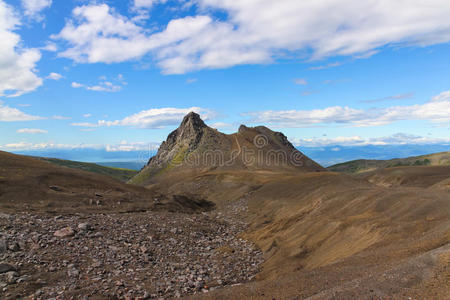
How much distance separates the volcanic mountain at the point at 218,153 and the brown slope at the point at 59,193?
60.3m

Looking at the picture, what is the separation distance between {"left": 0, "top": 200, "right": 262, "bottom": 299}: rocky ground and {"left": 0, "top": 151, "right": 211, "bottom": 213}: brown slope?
214 inches

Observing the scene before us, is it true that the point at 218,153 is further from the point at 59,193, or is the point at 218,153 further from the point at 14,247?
the point at 14,247

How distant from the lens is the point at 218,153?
119m

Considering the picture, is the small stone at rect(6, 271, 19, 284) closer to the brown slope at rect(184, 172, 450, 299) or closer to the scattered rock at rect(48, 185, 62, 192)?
the brown slope at rect(184, 172, 450, 299)

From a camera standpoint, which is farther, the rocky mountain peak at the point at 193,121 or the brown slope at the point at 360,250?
the rocky mountain peak at the point at 193,121

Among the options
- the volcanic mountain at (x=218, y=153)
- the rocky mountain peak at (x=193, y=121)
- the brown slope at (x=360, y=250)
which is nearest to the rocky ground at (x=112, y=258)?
the brown slope at (x=360, y=250)

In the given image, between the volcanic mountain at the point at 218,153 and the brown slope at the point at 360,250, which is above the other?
the volcanic mountain at the point at 218,153

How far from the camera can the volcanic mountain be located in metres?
112

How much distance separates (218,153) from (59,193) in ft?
274

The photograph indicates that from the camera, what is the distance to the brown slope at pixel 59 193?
33500mm

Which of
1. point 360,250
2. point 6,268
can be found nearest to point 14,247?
point 6,268

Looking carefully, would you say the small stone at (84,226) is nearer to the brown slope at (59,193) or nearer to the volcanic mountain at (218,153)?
the brown slope at (59,193)

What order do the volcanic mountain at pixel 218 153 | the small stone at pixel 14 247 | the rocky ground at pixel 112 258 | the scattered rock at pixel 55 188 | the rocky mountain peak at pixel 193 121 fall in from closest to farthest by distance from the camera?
the rocky ground at pixel 112 258
the small stone at pixel 14 247
the scattered rock at pixel 55 188
the volcanic mountain at pixel 218 153
the rocky mountain peak at pixel 193 121

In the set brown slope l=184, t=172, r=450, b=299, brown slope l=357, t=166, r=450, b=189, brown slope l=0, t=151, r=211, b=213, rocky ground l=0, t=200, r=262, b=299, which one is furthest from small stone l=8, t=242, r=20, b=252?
brown slope l=357, t=166, r=450, b=189
